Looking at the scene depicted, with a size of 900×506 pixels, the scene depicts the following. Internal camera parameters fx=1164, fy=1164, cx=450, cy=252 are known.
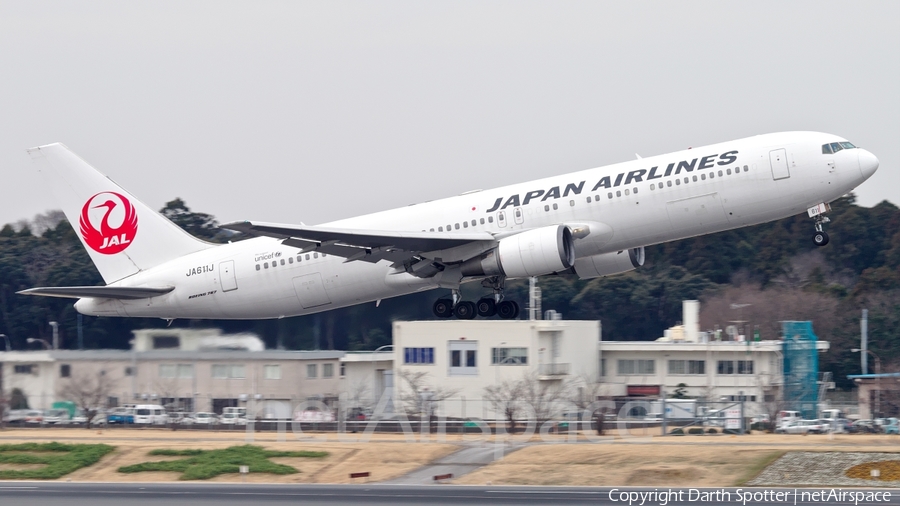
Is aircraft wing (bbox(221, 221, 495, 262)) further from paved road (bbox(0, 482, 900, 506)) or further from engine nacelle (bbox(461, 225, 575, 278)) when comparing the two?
paved road (bbox(0, 482, 900, 506))

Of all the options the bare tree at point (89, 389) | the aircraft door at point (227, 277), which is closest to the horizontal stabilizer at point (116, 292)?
the aircraft door at point (227, 277)

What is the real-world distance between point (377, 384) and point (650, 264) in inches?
1399

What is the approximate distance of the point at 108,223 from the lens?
40.9 m

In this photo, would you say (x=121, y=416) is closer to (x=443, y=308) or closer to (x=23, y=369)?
(x=23, y=369)

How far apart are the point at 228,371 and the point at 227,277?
534 cm

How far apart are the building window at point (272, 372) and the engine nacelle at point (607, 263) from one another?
12403 mm

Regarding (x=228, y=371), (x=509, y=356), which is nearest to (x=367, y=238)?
(x=228, y=371)

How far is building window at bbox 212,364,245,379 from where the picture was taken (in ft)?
140

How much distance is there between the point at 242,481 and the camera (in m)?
32.6

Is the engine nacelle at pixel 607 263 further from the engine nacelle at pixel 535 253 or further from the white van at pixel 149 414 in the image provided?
the white van at pixel 149 414

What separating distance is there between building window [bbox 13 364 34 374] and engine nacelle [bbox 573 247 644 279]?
68.1 ft

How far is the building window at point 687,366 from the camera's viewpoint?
59250 mm

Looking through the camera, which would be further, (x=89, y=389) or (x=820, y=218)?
A: (x=89, y=389)

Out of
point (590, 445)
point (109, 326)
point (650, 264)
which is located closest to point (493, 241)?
point (590, 445)
